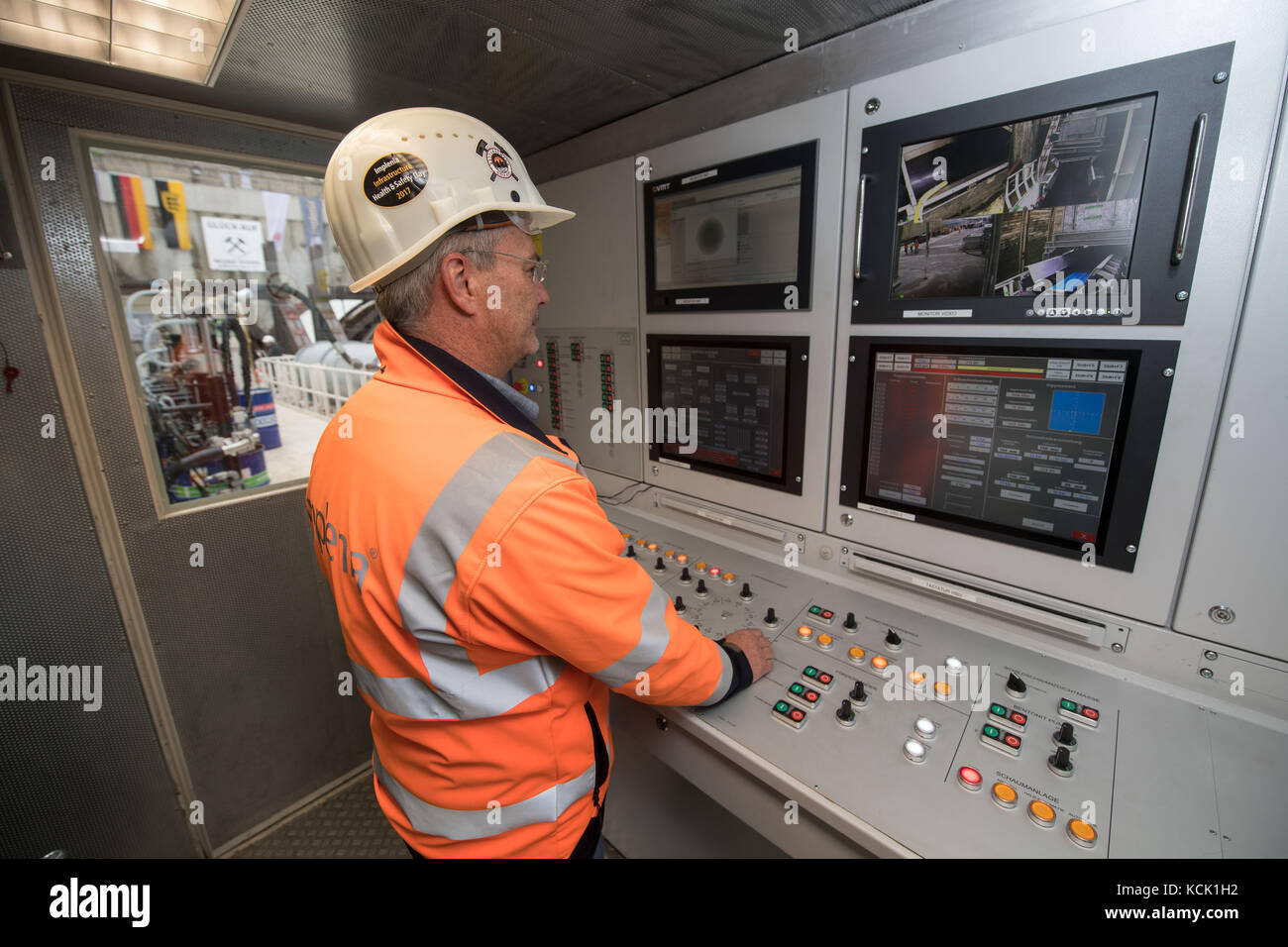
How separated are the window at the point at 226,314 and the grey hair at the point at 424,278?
4.33 ft

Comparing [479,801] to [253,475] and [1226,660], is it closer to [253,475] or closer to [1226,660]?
[1226,660]

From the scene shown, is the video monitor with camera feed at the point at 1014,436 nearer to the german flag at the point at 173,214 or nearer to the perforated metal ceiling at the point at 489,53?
the perforated metal ceiling at the point at 489,53

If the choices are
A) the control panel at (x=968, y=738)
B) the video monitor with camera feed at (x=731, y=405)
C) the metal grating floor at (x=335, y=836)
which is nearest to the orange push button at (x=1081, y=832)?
the control panel at (x=968, y=738)

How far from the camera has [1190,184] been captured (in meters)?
0.96

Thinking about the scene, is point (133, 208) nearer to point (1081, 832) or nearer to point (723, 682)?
point (723, 682)

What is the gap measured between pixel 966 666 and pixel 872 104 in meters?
1.31

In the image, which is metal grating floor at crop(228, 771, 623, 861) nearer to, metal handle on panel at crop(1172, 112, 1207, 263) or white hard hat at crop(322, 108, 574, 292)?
white hard hat at crop(322, 108, 574, 292)

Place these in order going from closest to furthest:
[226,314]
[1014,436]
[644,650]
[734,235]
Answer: [644,650], [1014,436], [734,235], [226,314]

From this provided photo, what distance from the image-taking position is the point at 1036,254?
113 centimetres

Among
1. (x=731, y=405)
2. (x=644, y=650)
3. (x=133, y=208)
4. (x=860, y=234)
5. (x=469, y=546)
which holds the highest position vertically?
(x=133, y=208)

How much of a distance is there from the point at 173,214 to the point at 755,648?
2.24 meters

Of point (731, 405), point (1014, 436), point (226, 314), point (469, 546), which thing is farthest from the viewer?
point (226, 314)

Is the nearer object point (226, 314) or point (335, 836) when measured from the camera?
point (226, 314)

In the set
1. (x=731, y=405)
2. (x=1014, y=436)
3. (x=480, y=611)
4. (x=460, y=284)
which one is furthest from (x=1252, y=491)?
(x=460, y=284)
